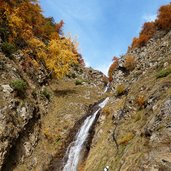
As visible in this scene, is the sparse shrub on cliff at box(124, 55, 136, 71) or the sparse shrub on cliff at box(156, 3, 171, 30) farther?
the sparse shrub on cliff at box(156, 3, 171, 30)

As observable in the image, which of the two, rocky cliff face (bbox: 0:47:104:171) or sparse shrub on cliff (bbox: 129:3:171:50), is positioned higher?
sparse shrub on cliff (bbox: 129:3:171:50)

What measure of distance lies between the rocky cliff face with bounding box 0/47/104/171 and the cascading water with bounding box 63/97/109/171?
1.29 metres

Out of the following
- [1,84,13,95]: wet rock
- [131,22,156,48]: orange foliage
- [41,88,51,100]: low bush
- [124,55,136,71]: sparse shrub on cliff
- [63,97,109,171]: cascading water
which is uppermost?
[131,22,156,48]: orange foliage

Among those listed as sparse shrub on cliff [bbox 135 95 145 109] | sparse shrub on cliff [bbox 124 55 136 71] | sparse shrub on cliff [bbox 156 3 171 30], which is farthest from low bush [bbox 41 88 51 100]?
sparse shrub on cliff [bbox 156 3 171 30]

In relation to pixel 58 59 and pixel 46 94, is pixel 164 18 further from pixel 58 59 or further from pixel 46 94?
→ pixel 46 94

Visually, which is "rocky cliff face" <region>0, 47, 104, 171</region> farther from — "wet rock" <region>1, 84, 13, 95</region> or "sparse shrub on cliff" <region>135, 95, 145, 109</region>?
"sparse shrub on cliff" <region>135, 95, 145, 109</region>

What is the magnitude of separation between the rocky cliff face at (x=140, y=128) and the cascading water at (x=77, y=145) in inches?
109

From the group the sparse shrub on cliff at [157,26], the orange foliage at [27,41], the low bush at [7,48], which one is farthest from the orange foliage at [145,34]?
the low bush at [7,48]

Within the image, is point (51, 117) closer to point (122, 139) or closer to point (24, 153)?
point (24, 153)

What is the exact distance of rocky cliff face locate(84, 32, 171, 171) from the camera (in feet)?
67.6

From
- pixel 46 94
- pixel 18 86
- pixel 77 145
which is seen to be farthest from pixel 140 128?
pixel 46 94

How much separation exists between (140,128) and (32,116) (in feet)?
52.8

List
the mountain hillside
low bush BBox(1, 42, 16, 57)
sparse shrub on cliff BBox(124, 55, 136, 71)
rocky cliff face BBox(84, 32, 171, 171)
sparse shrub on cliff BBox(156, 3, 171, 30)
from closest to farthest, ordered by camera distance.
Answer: rocky cliff face BBox(84, 32, 171, 171), the mountain hillside, low bush BBox(1, 42, 16, 57), sparse shrub on cliff BBox(124, 55, 136, 71), sparse shrub on cliff BBox(156, 3, 171, 30)

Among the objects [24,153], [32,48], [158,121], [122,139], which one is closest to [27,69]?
[32,48]
